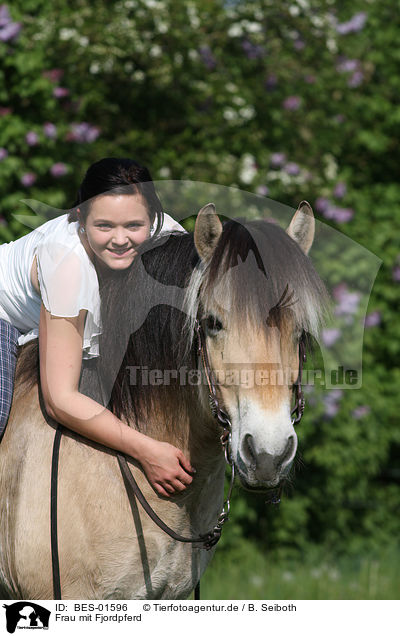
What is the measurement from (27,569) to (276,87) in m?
3.95

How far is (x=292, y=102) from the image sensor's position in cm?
486

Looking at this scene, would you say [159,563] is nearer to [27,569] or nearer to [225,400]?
[27,569]

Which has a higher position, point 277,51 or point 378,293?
point 277,51

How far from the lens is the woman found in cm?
201

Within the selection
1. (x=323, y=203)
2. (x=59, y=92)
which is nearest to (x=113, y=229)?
(x=59, y=92)

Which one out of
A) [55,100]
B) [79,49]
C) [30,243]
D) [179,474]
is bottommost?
[179,474]

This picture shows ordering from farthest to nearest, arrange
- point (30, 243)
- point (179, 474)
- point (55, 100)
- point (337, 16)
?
A: 1. point (337, 16)
2. point (55, 100)
3. point (30, 243)
4. point (179, 474)

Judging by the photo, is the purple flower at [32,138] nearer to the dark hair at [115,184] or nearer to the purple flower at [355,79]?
the dark hair at [115,184]

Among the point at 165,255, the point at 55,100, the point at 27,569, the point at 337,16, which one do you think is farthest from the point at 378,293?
the point at 27,569

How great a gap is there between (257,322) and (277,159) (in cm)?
323

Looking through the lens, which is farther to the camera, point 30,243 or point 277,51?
point 277,51

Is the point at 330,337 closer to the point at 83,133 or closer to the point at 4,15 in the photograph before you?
the point at 83,133

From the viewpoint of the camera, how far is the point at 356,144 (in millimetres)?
5301

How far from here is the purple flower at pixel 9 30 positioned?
415cm
